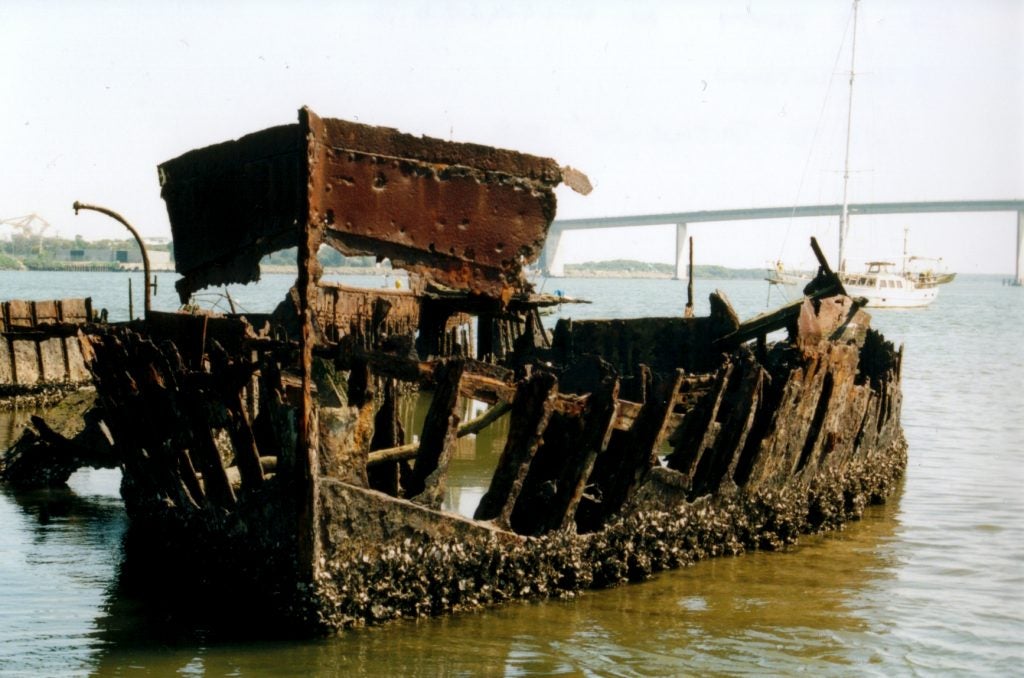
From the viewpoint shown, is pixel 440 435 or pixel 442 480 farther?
pixel 440 435

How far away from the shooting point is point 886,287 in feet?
269

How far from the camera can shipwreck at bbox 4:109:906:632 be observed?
7.34 metres

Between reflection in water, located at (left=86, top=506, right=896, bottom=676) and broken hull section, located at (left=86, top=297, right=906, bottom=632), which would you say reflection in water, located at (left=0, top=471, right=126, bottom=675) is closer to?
reflection in water, located at (left=86, top=506, right=896, bottom=676)

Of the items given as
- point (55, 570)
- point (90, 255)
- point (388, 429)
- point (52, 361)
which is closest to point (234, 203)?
point (388, 429)

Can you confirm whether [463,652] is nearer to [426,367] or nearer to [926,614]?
[426,367]

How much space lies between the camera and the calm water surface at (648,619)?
751cm

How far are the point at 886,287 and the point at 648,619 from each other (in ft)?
256

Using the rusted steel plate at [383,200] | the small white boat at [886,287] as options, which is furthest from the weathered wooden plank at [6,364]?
the small white boat at [886,287]

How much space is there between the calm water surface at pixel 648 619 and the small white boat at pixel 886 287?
67564mm

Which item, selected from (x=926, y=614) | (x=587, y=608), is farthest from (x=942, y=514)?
(x=587, y=608)

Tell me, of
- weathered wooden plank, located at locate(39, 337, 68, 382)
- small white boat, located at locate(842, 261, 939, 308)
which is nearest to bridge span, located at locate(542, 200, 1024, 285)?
small white boat, located at locate(842, 261, 939, 308)

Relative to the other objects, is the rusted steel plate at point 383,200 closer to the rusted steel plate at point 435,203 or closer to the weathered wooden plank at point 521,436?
the rusted steel plate at point 435,203

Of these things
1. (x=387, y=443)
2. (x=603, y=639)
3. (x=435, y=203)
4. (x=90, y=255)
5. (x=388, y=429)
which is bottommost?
(x=603, y=639)

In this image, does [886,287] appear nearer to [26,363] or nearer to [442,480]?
[26,363]
